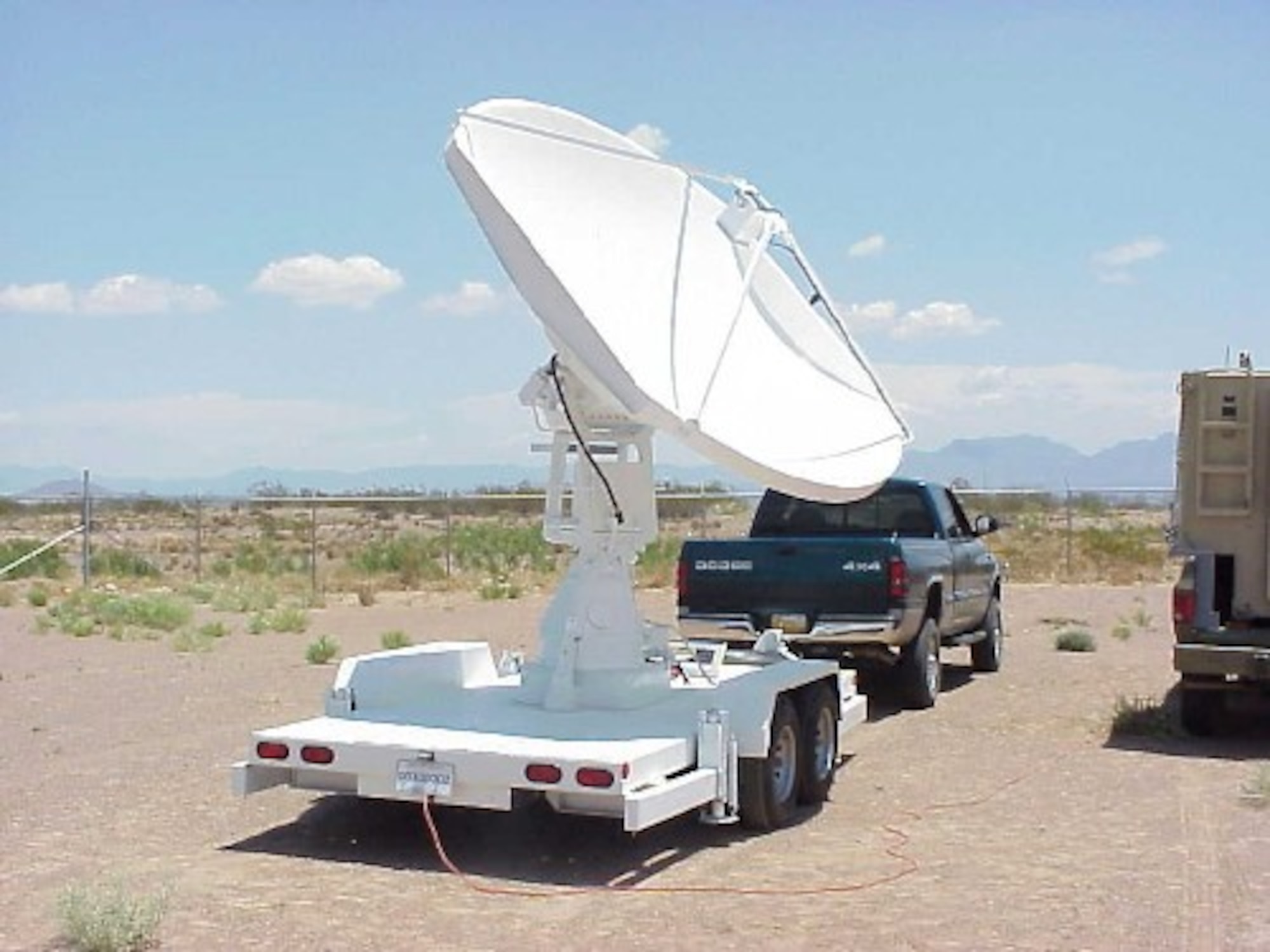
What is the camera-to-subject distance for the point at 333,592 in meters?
34.5

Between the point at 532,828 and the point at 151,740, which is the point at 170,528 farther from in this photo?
the point at 532,828

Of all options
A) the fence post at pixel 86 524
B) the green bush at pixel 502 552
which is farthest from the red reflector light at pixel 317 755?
the green bush at pixel 502 552

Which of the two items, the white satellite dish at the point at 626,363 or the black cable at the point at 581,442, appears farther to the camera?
the black cable at the point at 581,442

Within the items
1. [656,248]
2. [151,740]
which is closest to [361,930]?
[656,248]

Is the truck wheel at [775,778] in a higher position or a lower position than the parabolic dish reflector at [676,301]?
lower

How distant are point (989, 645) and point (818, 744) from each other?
8.38m

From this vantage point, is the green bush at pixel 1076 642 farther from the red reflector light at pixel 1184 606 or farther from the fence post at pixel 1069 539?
the fence post at pixel 1069 539

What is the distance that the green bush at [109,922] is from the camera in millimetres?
7965

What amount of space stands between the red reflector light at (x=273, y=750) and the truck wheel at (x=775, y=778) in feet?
8.29

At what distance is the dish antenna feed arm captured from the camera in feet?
37.7

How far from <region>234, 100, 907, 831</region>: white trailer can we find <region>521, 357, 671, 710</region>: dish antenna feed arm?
0.05 ft

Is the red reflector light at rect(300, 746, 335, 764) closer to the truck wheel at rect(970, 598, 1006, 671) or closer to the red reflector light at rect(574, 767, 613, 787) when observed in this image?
the red reflector light at rect(574, 767, 613, 787)

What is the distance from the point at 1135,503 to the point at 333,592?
27.1 meters

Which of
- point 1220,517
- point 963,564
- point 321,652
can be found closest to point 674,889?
point 1220,517
